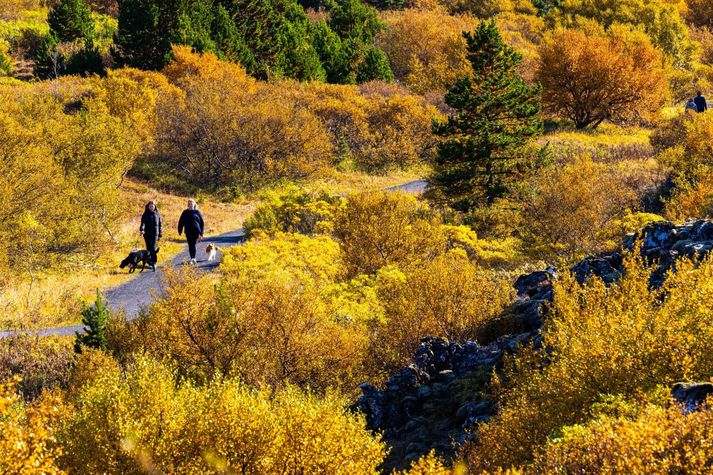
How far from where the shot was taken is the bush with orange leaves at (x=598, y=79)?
50500 millimetres

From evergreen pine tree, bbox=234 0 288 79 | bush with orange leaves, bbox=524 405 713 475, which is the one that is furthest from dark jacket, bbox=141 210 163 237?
evergreen pine tree, bbox=234 0 288 79

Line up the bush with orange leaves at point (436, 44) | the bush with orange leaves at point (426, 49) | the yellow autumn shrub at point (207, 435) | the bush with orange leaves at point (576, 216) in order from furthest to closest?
the bush with orange leaves at point (436, 44), the bush with orange leaves at point (426, 49), the bush with orange leaves at point (576, 216), the yellow autumn shrub at point (207, 435)

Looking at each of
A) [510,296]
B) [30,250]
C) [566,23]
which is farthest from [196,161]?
[566,23]

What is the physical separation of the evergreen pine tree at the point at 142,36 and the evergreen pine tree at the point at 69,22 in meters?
11.1

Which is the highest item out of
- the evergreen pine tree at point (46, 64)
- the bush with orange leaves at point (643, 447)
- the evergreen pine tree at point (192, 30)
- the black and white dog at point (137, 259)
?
the evergreen pine tree at point (192, 30)

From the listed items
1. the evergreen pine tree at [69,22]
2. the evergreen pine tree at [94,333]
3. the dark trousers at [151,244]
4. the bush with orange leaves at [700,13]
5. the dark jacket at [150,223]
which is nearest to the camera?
the evergreen pine tree at [94,333]

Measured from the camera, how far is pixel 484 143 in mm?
29906

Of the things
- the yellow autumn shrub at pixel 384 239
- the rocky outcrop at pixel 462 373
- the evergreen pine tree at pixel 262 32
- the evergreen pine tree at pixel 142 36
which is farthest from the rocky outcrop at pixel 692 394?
the evergreen pine tree at pixel 262 32

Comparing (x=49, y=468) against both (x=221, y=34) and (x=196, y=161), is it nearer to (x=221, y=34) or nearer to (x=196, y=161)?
(x=196, y=161)

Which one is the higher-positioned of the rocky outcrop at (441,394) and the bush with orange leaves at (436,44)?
the bush with orange leaves at (436,44)

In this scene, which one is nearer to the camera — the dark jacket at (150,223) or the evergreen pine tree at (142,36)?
the dark jacket at (150,223)

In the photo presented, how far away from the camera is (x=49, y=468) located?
279 inches

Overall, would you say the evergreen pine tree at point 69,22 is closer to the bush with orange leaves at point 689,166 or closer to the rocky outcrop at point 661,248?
the bush with orange leaves at point 689,166

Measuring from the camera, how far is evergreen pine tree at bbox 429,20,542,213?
3025 centimetres
